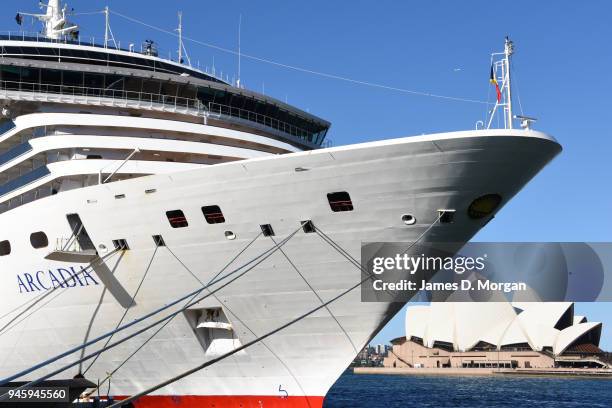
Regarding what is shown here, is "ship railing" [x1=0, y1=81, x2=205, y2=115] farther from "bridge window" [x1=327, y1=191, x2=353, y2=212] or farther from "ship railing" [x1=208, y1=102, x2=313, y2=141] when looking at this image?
"bridge window" [x1=327, y1=191, x2=353, y2=212]

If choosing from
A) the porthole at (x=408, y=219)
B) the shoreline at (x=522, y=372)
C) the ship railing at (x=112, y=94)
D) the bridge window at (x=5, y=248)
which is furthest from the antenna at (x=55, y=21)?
the shoreline at (x=522, y=372)

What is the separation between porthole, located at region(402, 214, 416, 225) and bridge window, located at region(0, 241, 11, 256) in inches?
355

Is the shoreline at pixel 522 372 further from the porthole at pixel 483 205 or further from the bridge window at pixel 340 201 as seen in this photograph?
the bridge window at pixel 340 201

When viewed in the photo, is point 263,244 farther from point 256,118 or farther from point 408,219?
point 256,118

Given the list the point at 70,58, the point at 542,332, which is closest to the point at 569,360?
the point at 542,332

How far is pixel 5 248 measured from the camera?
17.9 m

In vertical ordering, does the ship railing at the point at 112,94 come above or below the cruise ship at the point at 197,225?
above

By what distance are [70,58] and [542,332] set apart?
73.6 meters

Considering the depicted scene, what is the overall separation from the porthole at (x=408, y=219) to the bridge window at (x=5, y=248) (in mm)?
9013

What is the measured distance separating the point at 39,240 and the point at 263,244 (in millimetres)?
5342

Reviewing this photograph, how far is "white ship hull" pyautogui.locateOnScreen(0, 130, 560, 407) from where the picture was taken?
14.1 metres

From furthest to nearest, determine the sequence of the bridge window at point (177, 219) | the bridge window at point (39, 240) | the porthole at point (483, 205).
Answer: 1. the bridge window at point (39, 240)
2. the bridge window at point (177, 219)
3. the porthole at point (483, 205)

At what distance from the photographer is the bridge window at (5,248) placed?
58.4ft


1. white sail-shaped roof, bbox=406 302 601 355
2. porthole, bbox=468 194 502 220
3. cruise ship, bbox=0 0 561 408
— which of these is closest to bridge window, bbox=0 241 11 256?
cruise ship, bbox=0 0 561 408
